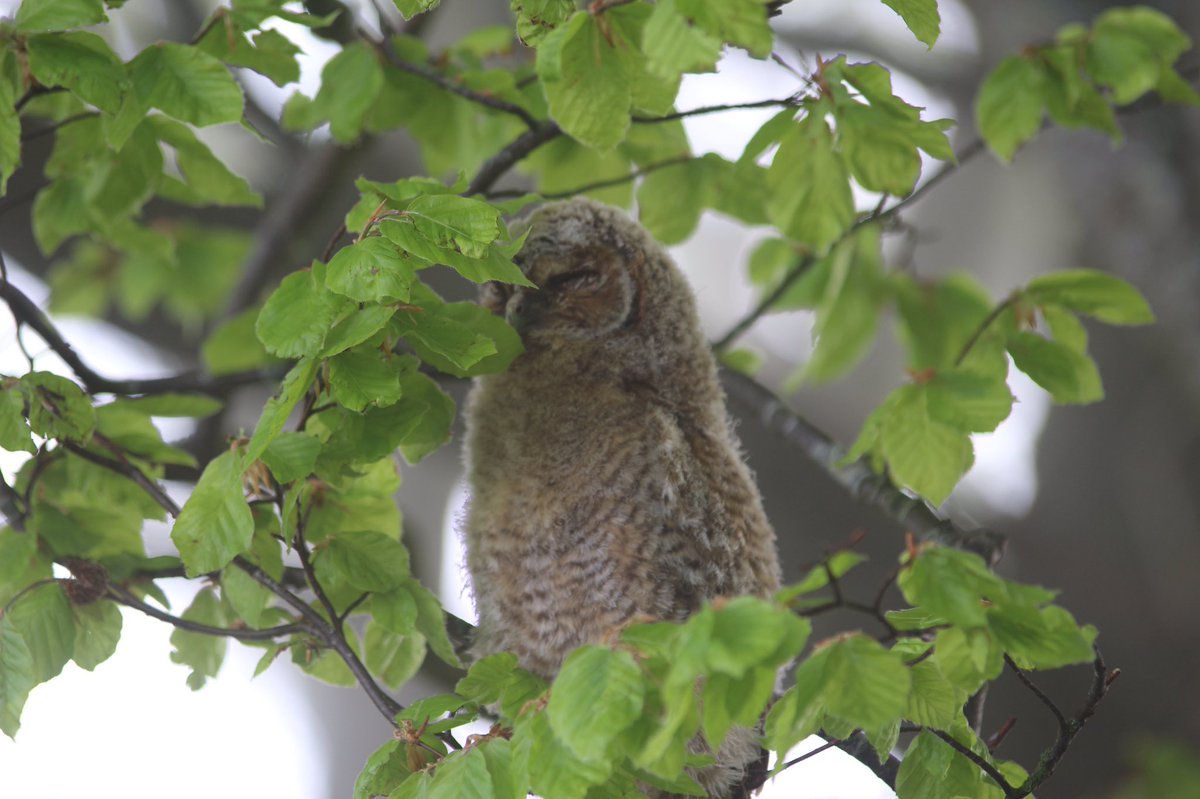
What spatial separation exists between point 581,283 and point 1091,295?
Result: 699 mm

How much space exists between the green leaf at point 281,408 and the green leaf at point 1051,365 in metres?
0.90

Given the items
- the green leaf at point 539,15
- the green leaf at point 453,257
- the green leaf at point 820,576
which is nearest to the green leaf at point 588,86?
the green leaf at point 539,15

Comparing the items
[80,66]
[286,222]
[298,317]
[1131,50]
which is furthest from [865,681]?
[286,222]

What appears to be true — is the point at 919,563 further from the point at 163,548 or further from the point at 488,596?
the point at 163,548

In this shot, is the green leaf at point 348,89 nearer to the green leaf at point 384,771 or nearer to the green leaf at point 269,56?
the green leaf at point 269,56

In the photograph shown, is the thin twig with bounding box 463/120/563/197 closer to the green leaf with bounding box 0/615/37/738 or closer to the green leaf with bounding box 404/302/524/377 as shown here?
the green leaf with bounding box 404/302/524/377

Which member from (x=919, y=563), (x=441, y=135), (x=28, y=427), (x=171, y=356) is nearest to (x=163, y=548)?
(x=171, y=356)

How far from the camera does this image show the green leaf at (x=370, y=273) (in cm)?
94

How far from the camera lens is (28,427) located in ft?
3.73

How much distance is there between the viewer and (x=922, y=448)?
130cm

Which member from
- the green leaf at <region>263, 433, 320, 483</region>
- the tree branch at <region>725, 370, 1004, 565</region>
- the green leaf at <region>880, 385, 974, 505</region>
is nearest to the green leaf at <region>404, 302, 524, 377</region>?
the green leaf at <region>263, 433, 320, 483</region>

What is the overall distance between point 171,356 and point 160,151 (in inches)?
77.0

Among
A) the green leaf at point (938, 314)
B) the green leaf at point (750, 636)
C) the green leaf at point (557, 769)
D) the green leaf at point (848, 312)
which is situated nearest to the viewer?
the green leaf at point (750, 636)

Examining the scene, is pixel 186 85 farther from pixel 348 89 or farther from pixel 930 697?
pixel 930 697
